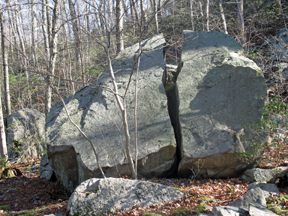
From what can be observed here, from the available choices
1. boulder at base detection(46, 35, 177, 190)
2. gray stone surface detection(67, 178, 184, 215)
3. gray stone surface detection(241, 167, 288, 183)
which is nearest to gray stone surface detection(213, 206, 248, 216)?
gray stone surface detection(67, 178, 184, 215)

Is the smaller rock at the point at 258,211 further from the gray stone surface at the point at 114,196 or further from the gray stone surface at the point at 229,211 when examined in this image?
the gray stone surface at the point at 114,196

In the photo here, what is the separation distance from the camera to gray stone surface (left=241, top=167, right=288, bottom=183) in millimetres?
3586

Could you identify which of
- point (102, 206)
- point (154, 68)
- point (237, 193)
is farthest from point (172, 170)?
point (154, 68)

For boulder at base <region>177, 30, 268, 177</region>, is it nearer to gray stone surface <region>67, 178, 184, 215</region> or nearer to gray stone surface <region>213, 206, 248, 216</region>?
gray stone surface <region>67, 178, 184, 215</region>

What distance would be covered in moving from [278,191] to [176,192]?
4.59 feet

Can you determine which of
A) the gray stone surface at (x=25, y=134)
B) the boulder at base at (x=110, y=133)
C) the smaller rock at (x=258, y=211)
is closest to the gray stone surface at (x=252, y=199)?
the smaller rock at (x=258, y=211)

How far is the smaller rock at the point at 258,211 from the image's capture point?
2.57 metres

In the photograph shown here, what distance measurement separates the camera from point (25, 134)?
7961 millimetres

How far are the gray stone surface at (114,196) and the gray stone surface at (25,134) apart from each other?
16.4 ft

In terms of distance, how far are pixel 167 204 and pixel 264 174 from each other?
181 centimetres

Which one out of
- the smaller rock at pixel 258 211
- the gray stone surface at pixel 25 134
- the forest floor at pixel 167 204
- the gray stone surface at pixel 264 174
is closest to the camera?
the smaller rock at pixel 258 211

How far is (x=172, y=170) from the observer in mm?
4324

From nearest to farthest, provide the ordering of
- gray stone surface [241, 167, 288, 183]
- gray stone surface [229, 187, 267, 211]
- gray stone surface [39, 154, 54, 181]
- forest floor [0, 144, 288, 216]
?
gray stone surface [229, 187, 267, 211], forest floor [0, 144, 288, 216], gray stone surface [241, 167, 288, 183], gray stone surface [39, 154, 54, 181]

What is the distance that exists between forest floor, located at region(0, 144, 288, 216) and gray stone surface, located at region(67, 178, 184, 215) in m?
0.10
